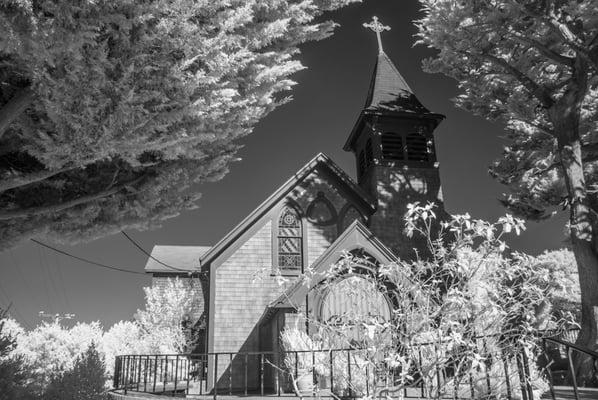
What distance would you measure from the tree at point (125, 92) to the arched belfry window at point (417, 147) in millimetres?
12286

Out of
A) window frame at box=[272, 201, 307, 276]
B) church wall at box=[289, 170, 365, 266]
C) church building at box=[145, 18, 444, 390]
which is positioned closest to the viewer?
church building at box=[145, 18, 444, 390]

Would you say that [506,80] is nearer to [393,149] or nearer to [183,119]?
[393,149]

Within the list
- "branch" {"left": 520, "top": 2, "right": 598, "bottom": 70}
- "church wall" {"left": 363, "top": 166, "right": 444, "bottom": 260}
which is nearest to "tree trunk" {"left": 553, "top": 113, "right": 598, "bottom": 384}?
"branch" {"left": 520, "top": 2, "right": 598, "bottom": 70}

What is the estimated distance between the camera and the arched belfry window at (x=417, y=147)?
19.0 m

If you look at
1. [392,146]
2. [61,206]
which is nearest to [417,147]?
[392,146]

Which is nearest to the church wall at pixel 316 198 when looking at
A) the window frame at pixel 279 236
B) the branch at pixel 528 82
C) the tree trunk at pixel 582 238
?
the window frame at pixel 279 236

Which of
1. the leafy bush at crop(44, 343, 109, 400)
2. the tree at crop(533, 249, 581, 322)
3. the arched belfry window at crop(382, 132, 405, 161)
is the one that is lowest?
the leafy bush at crop(44, 343, 109, 400)

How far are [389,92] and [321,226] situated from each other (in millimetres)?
8072

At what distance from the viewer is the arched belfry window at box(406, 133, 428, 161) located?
62.4ft

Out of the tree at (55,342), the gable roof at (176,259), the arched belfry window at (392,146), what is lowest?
the tree at (55,342)

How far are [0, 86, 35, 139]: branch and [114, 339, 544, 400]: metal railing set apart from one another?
4.70m

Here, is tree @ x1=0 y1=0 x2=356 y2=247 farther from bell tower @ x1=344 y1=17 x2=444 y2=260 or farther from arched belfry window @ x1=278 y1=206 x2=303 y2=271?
→ bell tower @ x1=344 y1=17 x2=444 y2=260

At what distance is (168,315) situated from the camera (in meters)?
26.8

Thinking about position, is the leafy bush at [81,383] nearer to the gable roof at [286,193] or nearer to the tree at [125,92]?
the tree at [125,92]
